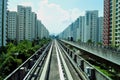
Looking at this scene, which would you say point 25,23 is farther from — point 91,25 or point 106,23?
point 106,23

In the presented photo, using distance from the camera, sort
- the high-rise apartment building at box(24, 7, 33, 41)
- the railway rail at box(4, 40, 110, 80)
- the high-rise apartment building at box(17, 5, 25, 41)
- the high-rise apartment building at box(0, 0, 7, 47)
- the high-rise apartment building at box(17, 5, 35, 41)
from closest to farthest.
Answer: the railway rail at box(4, 40, 110, 80)
the high-rise apartment building at box(0, 0, 7, 47)
the high-rise apartment building at box(17, 5, 25, 41)
the high-rise apartment building at box(17, 5, 35, 41)
the high-rise apartment building at box(24, 7, 33, 41)

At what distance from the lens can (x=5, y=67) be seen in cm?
2278

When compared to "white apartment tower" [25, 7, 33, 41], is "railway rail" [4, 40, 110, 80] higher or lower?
lower

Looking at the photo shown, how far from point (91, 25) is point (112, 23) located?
64213 millimetres

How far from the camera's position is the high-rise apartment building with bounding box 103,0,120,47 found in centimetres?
7931

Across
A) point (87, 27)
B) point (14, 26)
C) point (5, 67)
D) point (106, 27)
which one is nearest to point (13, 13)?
point (14, 26)

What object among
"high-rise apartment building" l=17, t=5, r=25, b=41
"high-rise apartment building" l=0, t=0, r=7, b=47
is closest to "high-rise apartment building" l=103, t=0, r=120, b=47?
"high-rise apartment building" l=0, t=0, r=7, b=47

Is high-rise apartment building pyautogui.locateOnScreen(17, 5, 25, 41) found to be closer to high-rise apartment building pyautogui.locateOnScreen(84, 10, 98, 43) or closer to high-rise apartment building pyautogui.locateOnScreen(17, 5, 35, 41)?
high-rise apartment building pyautogui.locateOnScreen(17, 5, 35, 41)

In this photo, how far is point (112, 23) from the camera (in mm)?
83250

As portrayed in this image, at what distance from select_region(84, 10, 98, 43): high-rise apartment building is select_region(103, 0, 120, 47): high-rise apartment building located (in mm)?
52690

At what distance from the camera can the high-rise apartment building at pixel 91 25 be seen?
144 meters

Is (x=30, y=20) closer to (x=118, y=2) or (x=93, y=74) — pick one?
(x=118, y=2)

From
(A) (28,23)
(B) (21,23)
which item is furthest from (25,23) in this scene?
(A) (28,23)

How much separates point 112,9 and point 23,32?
199ft
